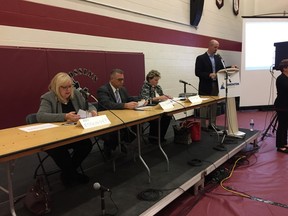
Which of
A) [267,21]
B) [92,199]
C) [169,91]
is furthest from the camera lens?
[267,21]

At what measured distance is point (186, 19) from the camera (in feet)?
18.3

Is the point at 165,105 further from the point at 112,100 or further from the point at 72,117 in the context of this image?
the point at 72,117

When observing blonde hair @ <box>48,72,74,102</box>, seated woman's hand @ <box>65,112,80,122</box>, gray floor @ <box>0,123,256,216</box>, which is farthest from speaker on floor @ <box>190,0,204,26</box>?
seated woman's hand @ <box>65,112,80,122</box>

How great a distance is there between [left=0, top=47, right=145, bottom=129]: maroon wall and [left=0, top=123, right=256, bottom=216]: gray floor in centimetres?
63

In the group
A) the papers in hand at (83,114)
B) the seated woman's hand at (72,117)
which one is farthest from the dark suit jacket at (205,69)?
the seated woman's hand at (72,117)

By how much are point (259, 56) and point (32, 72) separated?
5536mm

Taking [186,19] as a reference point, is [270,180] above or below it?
below

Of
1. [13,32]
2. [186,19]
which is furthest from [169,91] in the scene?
[13,32]

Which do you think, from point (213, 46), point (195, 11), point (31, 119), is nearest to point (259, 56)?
point (195, 11)

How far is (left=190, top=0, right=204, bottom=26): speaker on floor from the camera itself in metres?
5.48

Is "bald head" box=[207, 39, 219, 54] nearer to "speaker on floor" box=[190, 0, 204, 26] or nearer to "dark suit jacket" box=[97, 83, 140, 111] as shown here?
"speaker on floor" box=[190, 0, 204, 26]

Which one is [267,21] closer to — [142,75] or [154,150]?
[142,75]

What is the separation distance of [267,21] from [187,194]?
5.49 meters

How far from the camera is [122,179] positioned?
2426 millimetres
